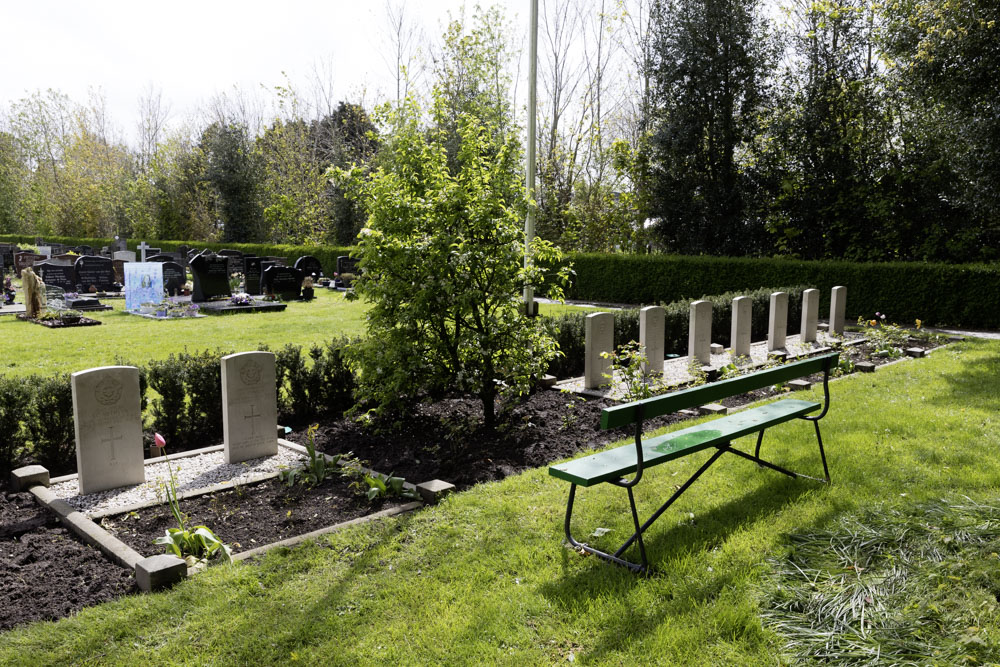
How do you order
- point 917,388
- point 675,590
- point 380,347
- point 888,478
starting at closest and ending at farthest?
point 675,590 → point 888,478 → point 380,347 → point 917,388

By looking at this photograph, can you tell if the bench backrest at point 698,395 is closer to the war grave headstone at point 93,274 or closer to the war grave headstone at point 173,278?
the war grave headstone at point 173,278

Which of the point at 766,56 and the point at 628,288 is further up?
the point at 766,56

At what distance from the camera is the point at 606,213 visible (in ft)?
83.8

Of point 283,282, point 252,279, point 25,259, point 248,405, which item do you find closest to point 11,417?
point 248,405

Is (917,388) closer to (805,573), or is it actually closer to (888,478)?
(888,478)

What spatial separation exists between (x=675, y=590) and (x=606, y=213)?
75.3ft

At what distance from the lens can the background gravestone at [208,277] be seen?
57.9 ft

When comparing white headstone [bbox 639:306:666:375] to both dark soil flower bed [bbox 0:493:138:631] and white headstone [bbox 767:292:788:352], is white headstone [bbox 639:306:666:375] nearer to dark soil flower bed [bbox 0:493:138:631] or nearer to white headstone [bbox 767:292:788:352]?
white headstone [bbox 767:292:788:352]

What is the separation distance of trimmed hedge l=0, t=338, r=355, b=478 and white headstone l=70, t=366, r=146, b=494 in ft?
2.94

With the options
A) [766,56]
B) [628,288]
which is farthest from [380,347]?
[766,56]

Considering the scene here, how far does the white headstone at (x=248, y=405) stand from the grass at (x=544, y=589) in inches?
85.3

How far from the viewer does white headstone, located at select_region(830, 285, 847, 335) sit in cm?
1345

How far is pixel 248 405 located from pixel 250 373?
31 centimetres

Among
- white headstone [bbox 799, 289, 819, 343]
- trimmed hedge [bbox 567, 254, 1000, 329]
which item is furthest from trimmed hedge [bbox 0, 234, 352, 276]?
white headstone [bbox 799, 289, 819, 343]
